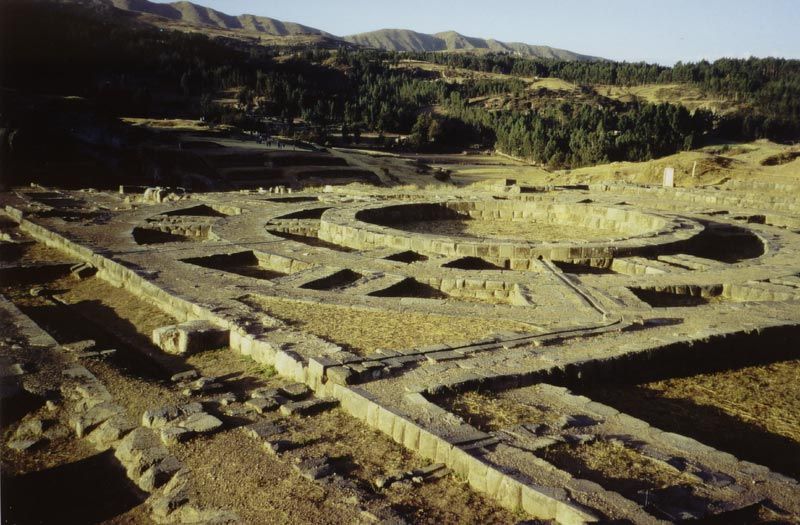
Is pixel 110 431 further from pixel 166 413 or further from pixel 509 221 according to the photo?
pixel 509 221

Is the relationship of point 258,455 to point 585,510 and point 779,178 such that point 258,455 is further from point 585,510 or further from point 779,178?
point 779,178

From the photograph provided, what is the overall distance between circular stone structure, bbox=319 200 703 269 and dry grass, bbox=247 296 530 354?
5084mm

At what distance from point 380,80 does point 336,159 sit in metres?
61.1

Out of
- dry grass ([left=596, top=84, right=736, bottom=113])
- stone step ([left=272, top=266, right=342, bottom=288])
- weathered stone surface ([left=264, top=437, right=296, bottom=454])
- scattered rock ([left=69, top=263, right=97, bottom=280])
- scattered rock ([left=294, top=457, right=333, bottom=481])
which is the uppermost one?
dry grass ([left=596, top=84, right=736, bottom=113])

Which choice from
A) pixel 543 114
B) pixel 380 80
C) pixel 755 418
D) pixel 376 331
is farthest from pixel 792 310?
pixel 380 80

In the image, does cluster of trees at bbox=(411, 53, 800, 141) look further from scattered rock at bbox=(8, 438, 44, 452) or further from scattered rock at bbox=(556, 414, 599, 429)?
scattered rock at bbox=(8, 438, 44, 452)

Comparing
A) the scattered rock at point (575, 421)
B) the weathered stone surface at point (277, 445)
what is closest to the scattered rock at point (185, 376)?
the weathered stone surface at point (277, 445)

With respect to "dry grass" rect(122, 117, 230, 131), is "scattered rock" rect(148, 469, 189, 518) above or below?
above

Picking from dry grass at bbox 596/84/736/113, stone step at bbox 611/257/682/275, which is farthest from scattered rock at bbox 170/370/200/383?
dry grass at bbox 596/84/736/113

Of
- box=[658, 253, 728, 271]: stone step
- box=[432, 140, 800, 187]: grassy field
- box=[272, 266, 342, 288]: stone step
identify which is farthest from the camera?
box=[432, 140, 800, 187]: grassy field

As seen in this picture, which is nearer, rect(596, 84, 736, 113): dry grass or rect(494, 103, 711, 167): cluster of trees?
rect(494, 103, 711, 167): cluster of trees

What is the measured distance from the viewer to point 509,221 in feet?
68.5

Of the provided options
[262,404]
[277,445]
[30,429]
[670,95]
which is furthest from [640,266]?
[670,95]

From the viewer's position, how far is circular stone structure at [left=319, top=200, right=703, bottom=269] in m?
14.0
